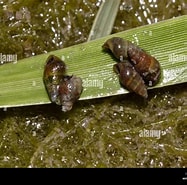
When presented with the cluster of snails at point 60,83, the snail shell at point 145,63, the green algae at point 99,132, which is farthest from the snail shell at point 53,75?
the snail shell at point 145,63

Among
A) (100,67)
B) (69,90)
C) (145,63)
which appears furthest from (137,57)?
(69,90)

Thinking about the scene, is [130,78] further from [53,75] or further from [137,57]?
[53,75]

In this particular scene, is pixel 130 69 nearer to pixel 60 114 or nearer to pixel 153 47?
pixel 153 47

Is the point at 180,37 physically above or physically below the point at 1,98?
above
